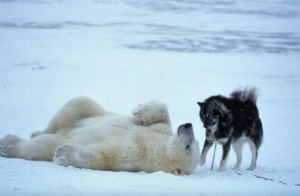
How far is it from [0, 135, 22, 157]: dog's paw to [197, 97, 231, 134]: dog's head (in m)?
2.29

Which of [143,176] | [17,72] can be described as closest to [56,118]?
[143,176]

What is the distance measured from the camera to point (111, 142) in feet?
14.8

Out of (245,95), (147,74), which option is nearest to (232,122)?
(245,95)

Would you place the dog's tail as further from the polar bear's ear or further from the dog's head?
the polar bear's ear

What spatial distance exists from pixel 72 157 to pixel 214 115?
2265mm

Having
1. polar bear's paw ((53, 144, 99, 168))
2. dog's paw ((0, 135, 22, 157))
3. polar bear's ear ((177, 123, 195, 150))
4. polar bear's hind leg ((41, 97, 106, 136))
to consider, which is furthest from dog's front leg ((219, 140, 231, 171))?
dog's paw ((0, 135, 22, 157))

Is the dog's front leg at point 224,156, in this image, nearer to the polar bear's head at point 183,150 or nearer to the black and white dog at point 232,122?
the black and white dog at point 232,122

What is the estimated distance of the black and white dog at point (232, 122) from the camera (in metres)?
5.83

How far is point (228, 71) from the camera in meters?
12.4

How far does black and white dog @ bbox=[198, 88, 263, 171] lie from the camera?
230 inches

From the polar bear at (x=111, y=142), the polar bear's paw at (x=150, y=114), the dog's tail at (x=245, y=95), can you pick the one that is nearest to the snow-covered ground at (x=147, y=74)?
the polar bear at (x=111, y=142)

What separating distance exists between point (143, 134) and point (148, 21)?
647 inches

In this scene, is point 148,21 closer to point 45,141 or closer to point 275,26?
point 275,26

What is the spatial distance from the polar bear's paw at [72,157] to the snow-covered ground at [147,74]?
0.29 ft
